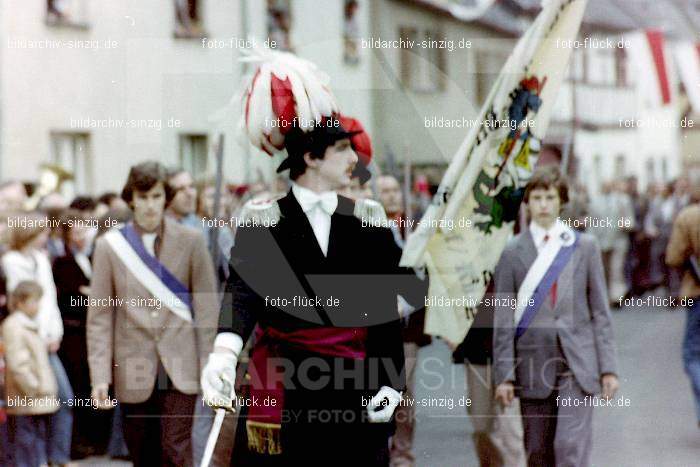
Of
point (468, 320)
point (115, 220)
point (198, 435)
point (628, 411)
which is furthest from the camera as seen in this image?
point (628, 411)

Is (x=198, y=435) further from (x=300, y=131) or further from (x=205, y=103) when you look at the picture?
(x=205, y=103)

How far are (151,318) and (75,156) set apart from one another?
42.6ft

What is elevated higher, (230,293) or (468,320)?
(230,293)

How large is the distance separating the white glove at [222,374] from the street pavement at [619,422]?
3848 mm

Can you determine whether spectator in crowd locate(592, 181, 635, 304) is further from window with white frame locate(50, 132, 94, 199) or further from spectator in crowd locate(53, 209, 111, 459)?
spectator in crowd locate(53, 209, 111, 459)

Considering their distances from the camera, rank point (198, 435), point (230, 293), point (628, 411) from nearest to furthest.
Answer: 1. point (230, 293)
2. point (198, 435)
3. point (628, 411)

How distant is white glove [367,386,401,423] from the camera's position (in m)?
5.61

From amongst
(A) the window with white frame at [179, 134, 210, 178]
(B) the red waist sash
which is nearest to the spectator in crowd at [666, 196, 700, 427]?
(B) the red waist sash

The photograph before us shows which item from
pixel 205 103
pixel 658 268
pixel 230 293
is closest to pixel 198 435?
pixel 230 293

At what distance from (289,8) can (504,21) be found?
8.91m

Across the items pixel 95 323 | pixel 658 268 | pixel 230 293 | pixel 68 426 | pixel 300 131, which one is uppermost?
pixel 300 131

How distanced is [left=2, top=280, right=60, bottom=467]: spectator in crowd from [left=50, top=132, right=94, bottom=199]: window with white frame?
1102 centimetres

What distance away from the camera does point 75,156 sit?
68.0 ft

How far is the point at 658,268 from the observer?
24672mm
